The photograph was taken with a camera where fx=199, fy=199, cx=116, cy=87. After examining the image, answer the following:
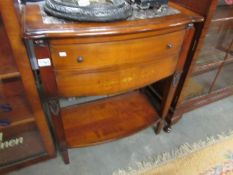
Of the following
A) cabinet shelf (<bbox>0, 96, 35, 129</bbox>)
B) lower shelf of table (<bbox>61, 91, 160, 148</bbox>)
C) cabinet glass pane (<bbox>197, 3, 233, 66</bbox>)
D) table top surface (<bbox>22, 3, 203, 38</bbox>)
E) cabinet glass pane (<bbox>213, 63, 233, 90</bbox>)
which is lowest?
lower shelf of table (<bbox>61, 91, 160, 148</bbox>)

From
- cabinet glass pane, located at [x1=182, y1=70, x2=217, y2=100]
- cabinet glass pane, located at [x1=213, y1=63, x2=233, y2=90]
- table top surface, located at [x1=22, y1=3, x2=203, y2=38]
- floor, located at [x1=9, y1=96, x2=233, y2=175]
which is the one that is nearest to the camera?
table top surface, located at [x1=22, y1=3, x2=203, y2=38]

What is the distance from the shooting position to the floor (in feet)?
3.74

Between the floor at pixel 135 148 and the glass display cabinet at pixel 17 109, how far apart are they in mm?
108

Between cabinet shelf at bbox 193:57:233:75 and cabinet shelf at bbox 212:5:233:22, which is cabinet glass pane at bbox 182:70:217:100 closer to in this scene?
cabinet shelf at bbox 193:57:233:75

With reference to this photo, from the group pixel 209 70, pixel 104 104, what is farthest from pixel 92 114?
pixel 209 70

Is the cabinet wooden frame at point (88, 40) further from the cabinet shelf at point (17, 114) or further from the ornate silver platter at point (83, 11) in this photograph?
the cabinet shelf at point (17, 114)

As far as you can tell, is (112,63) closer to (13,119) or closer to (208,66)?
(13,119)

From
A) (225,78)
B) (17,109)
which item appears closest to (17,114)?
(17,109)

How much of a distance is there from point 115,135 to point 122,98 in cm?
33

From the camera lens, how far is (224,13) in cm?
105

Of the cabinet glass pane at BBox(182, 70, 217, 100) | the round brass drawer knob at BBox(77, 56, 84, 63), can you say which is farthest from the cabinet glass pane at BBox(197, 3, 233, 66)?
the round brass drawer knob at BBox(77, 56, 84, 63)

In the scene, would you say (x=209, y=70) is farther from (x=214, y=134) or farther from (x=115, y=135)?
(x=115, y=135)

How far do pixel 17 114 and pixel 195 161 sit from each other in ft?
3.40

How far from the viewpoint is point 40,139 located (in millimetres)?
1072
